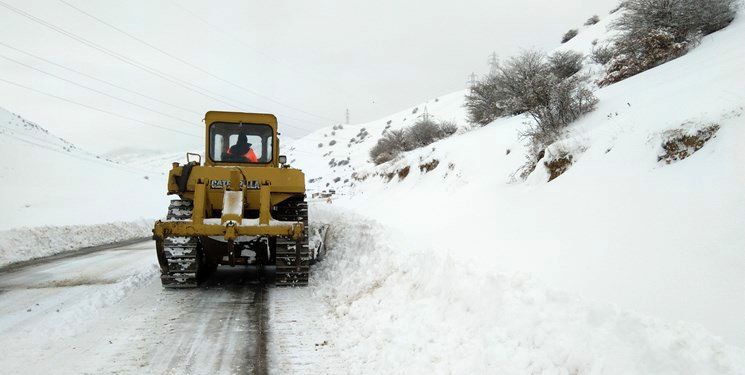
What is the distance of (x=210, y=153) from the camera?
867 centimetres

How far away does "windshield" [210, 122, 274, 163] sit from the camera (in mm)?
8758

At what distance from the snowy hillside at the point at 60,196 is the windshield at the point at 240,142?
254 inches

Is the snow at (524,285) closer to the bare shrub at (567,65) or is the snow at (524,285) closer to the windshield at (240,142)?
the windshield at (240,142)

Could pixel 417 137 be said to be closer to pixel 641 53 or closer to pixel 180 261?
pixel 641 53

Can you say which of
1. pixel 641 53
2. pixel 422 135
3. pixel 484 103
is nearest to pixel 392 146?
pixel 422 135

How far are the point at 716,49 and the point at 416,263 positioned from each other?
29.3 ft

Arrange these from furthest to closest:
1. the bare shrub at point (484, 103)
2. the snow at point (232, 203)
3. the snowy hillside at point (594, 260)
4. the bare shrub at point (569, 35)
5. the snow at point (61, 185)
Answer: the bare shrub at point (569, 35)
the bare shrub at point (484, 103)
the snow at point (61, 185)
the snow at point (232, 203)
the snowy hillside at point (594, 260)

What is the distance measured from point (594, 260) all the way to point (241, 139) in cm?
690

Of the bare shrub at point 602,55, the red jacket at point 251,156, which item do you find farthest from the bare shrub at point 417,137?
the red jacket at point 251,156

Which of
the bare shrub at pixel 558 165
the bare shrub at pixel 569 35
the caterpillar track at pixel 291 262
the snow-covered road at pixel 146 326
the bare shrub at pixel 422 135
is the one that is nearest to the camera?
the snow-covered road at pixel 146 326

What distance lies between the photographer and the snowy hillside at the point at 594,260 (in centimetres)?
304

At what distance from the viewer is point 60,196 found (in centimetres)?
2370

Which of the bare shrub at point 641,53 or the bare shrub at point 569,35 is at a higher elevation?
the bare shrub at point 569,35

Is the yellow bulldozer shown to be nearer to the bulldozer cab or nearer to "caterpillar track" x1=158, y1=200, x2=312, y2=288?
"caterpillar track" x1=158, y1=200, x2=312, y2=288
